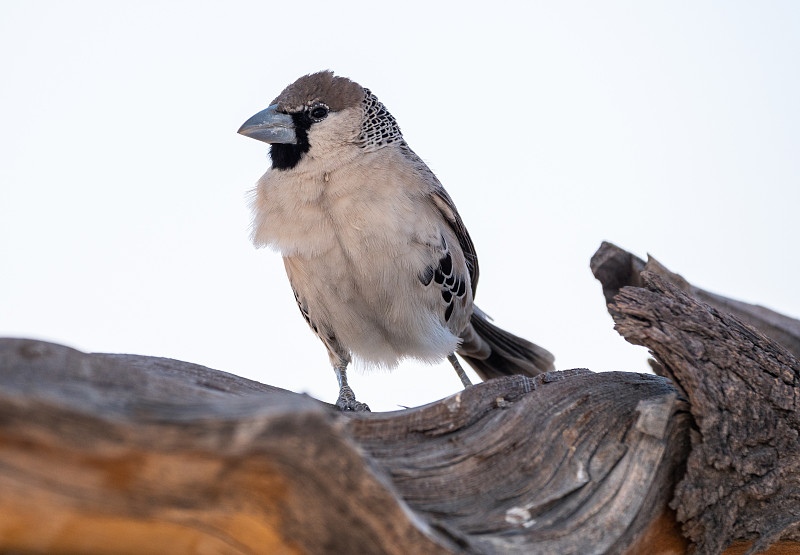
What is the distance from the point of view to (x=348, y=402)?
5121 millimetres

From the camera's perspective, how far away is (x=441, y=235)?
516 centimetres

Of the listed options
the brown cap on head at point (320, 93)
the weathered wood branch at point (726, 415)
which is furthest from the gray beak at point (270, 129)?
the weathered wood branch at point (726, 415)

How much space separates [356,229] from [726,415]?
2418 mm

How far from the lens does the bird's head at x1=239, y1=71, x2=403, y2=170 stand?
5.05 meters

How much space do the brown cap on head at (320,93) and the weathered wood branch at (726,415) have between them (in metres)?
2.66

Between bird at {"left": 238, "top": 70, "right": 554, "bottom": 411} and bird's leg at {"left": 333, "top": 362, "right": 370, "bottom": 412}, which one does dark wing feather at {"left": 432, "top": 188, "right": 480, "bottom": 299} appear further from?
bird's leg at {"left": 333, "top": 362, "right": 370, "bottom": 412}

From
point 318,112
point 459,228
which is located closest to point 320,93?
point 318,112

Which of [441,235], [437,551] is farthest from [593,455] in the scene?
[441,235]

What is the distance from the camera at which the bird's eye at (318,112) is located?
5.20 meters

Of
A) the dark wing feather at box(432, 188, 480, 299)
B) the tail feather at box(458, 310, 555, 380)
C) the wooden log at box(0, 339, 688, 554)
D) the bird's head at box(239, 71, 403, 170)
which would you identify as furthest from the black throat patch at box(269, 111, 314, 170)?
the wooden log at box(0, 339, 688, 554)

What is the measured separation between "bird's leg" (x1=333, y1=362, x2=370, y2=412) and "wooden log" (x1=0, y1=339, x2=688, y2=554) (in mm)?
1927

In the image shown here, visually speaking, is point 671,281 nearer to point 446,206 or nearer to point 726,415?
point 446,206

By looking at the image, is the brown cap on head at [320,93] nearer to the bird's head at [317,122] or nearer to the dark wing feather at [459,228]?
A: the bird's head at [317,122]

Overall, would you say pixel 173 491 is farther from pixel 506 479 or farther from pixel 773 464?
pixel 773 464
